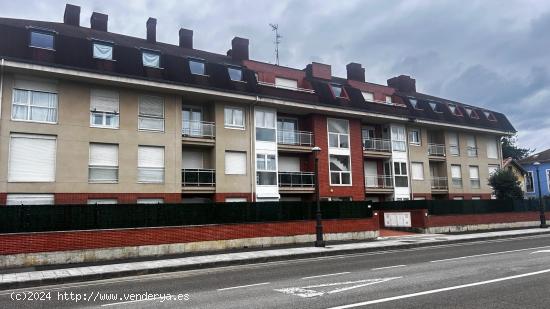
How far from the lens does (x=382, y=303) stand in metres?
7.58

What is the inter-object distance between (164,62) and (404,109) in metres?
18.4

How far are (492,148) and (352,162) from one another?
16989 millimetres

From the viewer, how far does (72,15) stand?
26922 mm

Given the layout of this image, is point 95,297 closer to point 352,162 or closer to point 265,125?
point 265,125

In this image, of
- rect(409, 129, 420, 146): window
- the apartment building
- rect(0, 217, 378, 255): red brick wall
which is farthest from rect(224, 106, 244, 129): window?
rect(409, 129, 420, 146): window

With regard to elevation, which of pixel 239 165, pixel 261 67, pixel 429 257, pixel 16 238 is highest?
pixel 261 67

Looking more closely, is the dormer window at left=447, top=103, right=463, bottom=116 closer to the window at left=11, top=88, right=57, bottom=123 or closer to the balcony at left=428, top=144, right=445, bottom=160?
the balcony at left=428, top=144, right=445, bottom=160

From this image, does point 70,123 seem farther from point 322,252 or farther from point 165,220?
point 322,252

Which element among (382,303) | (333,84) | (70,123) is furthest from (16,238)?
(333,84)

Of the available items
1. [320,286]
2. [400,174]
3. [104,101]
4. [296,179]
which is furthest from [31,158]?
[400,174]

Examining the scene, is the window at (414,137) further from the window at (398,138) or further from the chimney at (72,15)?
the chimney at (72,15)

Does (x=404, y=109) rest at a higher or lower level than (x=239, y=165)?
higher

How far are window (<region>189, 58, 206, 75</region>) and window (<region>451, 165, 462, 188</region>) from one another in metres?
22.3

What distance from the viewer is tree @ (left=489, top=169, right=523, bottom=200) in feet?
106
